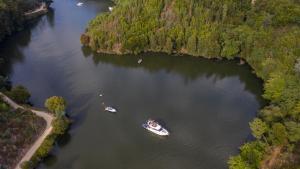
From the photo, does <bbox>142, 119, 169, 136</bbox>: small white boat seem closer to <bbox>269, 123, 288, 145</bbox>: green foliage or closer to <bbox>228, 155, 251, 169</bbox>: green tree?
<bbox>228, 155, 251, 169</bbox>: green tree

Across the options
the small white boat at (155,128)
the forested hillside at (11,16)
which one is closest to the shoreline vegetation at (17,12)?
the forested hillside at (11,16)

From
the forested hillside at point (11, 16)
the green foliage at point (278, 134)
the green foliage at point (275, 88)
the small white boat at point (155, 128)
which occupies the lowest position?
the small white boat at point (155, 128)

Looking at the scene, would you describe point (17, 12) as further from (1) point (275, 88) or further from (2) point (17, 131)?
(1) point (275, 88)

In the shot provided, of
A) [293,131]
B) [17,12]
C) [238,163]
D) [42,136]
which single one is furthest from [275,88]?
[17,12]

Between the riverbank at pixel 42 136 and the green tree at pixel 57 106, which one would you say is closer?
the riverbank at pixel 42 136

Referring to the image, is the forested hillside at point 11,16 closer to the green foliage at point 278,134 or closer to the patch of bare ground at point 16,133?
the patch of bare ground at point 16,133

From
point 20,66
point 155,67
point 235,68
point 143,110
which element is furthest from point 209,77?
point 20,66

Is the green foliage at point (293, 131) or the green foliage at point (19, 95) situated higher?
the green foliage at point (293, 131)

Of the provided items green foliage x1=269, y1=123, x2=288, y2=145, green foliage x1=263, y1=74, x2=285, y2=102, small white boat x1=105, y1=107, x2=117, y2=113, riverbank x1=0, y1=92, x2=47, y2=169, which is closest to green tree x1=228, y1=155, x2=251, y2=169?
green foliage x1=269, y1=123, x2=288, y2=145

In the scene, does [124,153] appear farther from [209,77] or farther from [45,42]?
[45,42]
